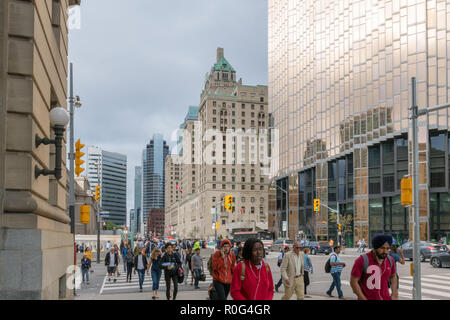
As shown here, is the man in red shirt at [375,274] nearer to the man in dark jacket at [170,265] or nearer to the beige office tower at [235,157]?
the man in dark jacket at [170,265]

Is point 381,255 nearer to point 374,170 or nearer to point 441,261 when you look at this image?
point 441,261

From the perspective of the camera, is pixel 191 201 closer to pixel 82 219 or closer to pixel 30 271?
pixel 82 219

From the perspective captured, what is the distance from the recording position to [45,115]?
34.6ft

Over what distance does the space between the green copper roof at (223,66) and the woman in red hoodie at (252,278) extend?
175 meters

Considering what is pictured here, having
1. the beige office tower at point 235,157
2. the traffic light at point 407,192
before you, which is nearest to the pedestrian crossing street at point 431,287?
the traffic light at point 407,192

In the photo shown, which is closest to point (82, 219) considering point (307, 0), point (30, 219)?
point (30, 219)

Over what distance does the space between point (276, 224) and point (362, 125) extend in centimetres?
3427

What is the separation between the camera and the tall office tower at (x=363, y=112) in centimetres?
5050

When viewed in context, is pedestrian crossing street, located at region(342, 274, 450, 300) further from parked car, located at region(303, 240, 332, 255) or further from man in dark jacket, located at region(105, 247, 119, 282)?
parked car, located at region(303, 240, 332, 255)

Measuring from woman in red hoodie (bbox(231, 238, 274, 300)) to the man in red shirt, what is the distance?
42.3 inches

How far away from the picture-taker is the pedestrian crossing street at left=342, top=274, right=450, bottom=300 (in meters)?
16.8

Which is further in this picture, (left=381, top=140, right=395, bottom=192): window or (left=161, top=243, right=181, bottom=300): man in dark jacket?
(left=381, top=140, right=395, bottom=192): window

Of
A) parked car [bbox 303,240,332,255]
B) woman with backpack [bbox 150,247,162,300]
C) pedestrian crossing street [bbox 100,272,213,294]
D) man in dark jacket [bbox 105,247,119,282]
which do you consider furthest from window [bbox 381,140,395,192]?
woman with backpack [bbox 150,247,162,300]

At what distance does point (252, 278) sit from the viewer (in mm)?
6180
